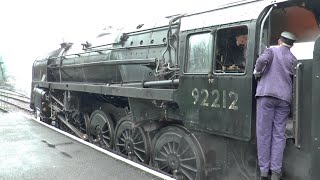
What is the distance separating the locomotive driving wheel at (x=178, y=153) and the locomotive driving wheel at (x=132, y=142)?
419 millimetres

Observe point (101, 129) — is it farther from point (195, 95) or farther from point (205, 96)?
point (205, 96)

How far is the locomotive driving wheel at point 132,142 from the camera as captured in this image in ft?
21.9

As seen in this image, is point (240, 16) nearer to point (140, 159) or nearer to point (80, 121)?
point (140, 159)

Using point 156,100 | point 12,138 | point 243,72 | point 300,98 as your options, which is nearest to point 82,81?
point 12,138

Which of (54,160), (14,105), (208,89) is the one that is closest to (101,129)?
(54,160)

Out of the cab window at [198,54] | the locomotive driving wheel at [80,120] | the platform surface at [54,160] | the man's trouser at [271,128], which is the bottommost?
the platform surface at [54,160]

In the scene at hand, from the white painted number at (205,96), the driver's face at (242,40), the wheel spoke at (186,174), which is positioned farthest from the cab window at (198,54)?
the wheel spoke at (186,174)

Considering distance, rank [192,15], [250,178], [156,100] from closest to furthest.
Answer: [250,178] < [192,15] < [156,100]

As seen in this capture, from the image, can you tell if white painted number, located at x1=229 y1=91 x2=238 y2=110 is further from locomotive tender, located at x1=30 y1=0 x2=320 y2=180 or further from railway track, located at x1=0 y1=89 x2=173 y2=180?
railway track, located at x1=0 y1=89 x2=173 y2=180

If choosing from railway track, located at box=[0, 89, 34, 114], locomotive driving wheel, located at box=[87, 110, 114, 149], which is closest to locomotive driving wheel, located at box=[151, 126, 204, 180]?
locomotive driving wheel, located at box=[87, 110, 114, 149]

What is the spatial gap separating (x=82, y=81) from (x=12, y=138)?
2.36m

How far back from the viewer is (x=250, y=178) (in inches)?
178

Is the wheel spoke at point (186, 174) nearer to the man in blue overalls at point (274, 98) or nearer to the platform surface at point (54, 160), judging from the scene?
the platform surface at point (54, 160)

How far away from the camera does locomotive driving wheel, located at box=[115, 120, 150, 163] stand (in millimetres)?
6681
